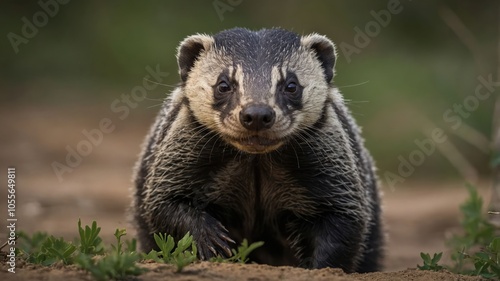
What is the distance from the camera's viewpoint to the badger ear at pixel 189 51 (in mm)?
7211

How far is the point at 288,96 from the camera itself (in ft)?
21.8

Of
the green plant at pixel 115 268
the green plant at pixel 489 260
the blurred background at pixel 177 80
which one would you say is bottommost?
the green plant at pixel 489 260

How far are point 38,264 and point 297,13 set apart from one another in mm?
14425

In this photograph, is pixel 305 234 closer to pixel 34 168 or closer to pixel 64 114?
pixel 34 168

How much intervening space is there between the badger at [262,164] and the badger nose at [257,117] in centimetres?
28

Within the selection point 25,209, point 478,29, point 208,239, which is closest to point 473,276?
point 208,239

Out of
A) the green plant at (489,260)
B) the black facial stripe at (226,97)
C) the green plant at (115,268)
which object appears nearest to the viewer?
the green plant at (115,268)

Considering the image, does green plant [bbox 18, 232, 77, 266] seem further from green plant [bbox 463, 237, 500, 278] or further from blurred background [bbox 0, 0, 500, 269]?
blurred background [bbox 0, 0, 500, 269]

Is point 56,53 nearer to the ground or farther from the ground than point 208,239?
farther from the ground

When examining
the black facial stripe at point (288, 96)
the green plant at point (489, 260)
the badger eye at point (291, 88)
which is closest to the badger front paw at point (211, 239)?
the black facial stripe at point (288, 96)

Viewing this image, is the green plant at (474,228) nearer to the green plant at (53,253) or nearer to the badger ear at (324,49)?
the badger ear at (324,49)

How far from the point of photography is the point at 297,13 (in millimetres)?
19312

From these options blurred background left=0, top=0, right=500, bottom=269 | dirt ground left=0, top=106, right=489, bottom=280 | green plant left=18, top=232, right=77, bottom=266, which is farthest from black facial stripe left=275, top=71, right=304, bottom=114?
blurred background left=0, top=0, right=500, bottom=269

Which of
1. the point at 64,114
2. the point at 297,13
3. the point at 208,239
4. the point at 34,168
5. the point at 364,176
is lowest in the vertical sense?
the point at 208,239
